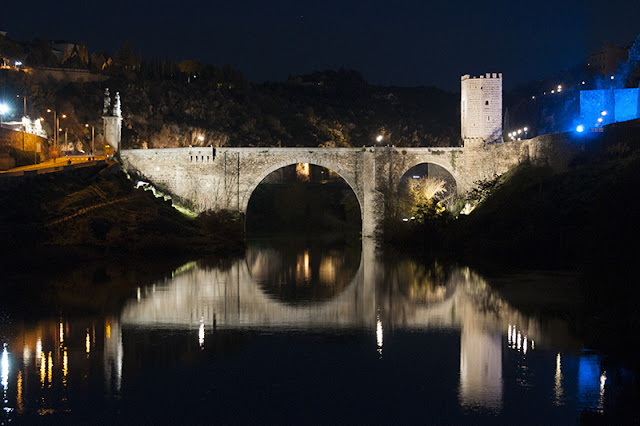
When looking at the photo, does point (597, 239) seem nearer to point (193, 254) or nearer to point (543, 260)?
point (543, 260)

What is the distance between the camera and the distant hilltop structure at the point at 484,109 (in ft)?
148

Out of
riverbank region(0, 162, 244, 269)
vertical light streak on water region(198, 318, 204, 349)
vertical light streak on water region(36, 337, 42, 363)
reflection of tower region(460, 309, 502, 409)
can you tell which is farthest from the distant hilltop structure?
vertical light streak on water region(36, 337, 42, 363)

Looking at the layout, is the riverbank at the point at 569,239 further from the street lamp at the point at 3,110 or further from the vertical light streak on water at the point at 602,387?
the street lamp at the point at 3,110

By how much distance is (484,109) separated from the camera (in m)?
45.2

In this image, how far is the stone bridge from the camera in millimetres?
43281

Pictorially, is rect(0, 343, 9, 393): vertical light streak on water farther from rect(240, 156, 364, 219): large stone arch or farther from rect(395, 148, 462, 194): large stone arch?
rect(395, 148, 462, 194): large stone arch

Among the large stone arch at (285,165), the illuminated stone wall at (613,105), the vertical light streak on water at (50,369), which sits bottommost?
the vertical light streak on water at (50,369)

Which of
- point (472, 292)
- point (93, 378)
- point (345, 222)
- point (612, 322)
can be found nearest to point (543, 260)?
point (472, 292)

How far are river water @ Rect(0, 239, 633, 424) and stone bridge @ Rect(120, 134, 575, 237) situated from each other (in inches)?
816

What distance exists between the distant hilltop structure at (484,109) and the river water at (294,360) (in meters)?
23.8

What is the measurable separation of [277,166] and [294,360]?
98.6 ft

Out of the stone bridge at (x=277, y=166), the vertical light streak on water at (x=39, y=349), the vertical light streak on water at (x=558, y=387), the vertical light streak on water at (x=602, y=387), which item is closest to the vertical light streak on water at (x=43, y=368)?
the vertical light streak on water at (x=39, y=349)

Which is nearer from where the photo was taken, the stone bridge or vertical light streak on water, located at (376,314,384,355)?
vertical light streak on water, located at (376,314,384,355)

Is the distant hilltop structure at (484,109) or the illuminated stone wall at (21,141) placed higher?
the distant hilltop structure at (484,109)
